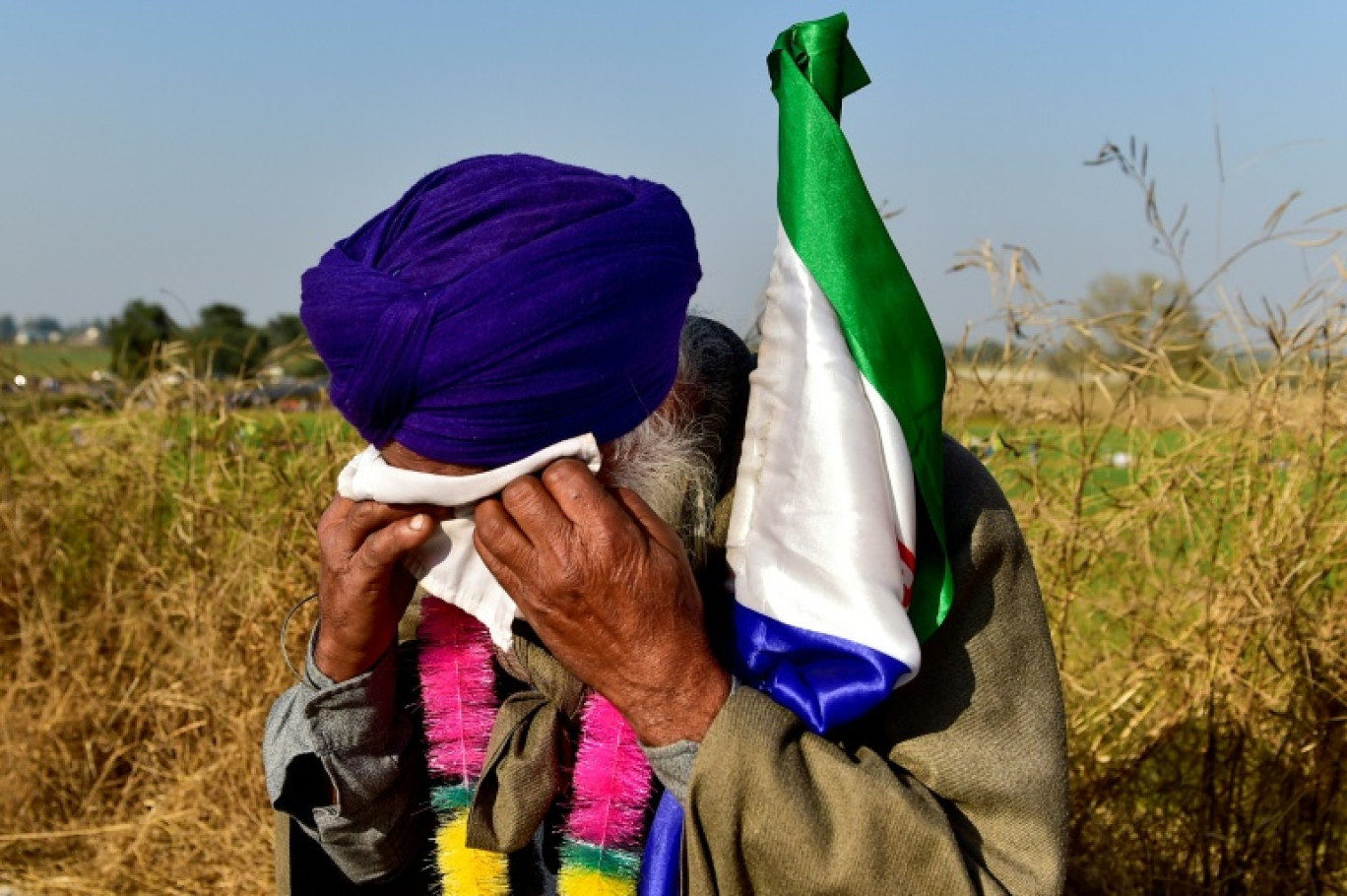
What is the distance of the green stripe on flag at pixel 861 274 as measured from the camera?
188cm

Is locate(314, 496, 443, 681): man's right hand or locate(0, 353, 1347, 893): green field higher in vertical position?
locate(314, 496, 443, 681): man's right hand

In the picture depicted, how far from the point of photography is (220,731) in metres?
3.94

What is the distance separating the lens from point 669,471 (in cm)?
207

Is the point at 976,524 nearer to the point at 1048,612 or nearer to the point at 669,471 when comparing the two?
the point at 669,471

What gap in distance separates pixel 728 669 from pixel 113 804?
2.87m

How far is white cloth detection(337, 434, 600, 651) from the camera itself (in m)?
1.95

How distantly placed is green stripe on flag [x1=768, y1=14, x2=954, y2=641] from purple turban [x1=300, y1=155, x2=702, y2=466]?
25cm

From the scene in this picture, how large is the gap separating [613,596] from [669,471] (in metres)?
0.31

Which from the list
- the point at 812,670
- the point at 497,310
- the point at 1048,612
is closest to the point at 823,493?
the point at 812,670

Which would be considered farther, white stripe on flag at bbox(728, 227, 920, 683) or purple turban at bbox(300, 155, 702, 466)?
purple turban at bbox(300, 155, 702, 466)

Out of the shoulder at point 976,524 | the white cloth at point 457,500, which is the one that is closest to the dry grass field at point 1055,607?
the shoulder at point 976,524

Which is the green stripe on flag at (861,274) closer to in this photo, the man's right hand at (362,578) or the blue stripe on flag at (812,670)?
the blue stripe on flag at (812,670)

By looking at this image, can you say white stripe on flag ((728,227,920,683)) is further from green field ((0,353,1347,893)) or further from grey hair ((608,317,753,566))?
green field ((0,353,1347,893))

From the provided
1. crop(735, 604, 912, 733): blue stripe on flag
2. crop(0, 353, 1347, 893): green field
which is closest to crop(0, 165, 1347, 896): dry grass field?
crop(0, 353, 1347, 893): green field
